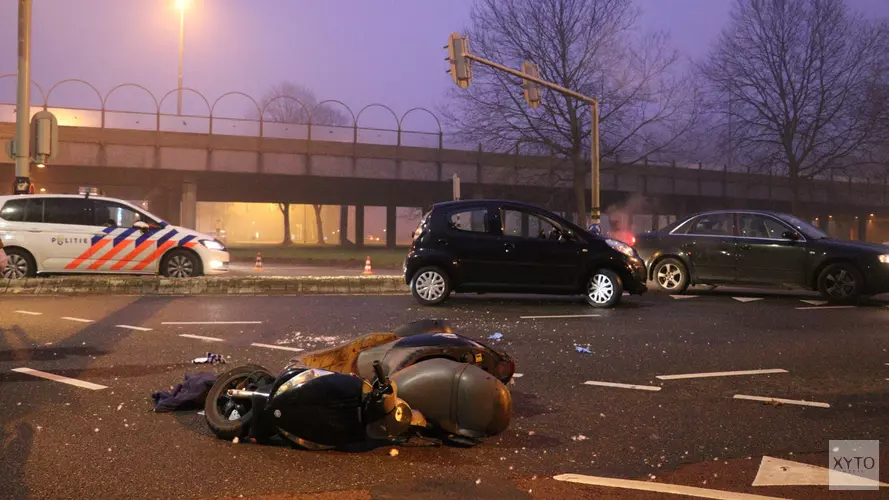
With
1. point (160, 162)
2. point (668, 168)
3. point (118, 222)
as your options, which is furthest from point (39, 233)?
point (668, 168)

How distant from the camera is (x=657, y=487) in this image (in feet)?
12.9

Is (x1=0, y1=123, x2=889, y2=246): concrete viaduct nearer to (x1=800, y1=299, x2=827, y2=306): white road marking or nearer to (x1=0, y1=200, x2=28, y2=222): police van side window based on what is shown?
(x1=800, y1=299, x2=827, y2=306): white road marking

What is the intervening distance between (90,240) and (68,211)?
0.70 m

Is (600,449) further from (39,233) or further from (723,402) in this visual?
(39,233)

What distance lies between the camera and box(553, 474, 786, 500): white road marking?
12.5 feet

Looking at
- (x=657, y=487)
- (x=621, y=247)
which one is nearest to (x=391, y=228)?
(x=621, y=247)

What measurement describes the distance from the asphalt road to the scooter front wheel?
9 cm

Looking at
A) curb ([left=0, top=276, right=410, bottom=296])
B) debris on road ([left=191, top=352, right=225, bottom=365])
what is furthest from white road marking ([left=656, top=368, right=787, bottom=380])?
curb ([left=0, top=276, right=410, bottom=296])

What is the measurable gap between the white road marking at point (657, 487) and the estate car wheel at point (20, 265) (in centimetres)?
1417

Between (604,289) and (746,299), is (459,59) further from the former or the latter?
(746,299)

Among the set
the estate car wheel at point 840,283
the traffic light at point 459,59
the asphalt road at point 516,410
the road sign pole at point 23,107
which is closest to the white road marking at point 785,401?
the asphalt road at point 516,410

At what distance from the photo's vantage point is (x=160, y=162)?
4009cm

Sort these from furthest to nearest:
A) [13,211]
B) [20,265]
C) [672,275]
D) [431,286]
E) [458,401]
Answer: [20,265] < [13,211] < [672,275] < [431,286] < [458,401]

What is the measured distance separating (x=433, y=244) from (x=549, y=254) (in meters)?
1.84
